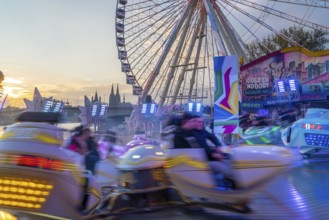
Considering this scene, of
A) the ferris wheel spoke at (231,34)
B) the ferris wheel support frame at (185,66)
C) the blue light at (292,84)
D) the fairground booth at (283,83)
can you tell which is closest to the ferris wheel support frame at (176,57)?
the ferris wheel support frame at (185,66)

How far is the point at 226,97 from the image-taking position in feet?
30.8

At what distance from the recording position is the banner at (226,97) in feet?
30.6

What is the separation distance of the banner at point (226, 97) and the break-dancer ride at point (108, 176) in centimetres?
411

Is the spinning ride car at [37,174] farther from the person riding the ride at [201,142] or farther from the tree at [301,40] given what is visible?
the tree at [301,40]

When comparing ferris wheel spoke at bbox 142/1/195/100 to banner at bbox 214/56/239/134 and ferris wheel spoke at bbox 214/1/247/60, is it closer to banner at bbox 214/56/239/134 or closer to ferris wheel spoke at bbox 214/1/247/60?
ferris wheel spoke at bbox 214/1/247/60

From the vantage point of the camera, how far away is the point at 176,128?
5473 millimetres

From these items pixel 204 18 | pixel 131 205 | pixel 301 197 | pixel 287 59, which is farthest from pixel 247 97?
pixel 131 205

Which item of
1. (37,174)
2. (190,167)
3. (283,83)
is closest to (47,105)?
(190,167)

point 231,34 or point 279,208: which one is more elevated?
point 231,34

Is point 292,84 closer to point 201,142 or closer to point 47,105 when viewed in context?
point 47,105

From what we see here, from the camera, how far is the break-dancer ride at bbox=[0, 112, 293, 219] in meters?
3.44

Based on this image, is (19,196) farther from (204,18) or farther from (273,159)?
(204,18)

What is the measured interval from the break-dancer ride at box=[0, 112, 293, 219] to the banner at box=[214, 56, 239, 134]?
13.5 ft

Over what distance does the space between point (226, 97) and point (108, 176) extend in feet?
14.8
